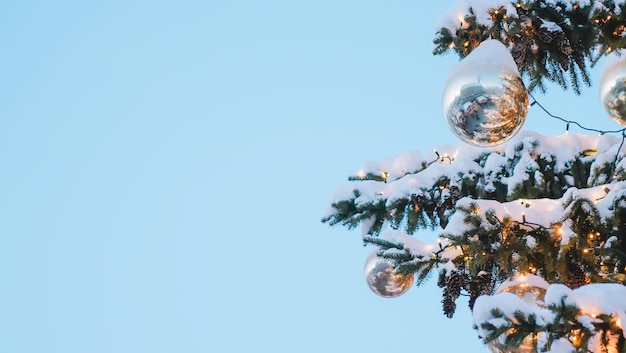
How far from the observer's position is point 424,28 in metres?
107

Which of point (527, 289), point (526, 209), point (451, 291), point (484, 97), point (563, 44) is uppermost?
point (563, 44)

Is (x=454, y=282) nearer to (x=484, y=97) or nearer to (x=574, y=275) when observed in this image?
(x=574, y=275)

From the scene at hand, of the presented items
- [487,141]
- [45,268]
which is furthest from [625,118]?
[45,268]

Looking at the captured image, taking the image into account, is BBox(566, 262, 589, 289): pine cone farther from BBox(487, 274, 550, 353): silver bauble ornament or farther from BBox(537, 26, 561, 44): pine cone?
BBox(537, 26, 561, 44): pine cone

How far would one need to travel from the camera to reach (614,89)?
2.95m

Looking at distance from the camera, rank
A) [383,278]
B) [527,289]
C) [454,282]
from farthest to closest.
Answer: [383,278], [454,282], [527,289]

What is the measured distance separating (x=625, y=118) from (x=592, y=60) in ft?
2.56

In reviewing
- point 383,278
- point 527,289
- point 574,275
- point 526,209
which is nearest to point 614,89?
point 526,209

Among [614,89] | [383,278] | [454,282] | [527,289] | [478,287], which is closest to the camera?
[527,289]

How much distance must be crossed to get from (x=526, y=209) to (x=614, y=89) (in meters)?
0.57

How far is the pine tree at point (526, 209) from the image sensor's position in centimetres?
211

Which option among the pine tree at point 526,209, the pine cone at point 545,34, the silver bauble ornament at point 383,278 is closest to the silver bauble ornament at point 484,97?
the pine tree at point 526,209

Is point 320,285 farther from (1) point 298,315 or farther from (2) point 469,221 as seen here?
(2) point 469,221

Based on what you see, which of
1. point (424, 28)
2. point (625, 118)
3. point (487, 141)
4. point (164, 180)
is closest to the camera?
point (487, 141)
